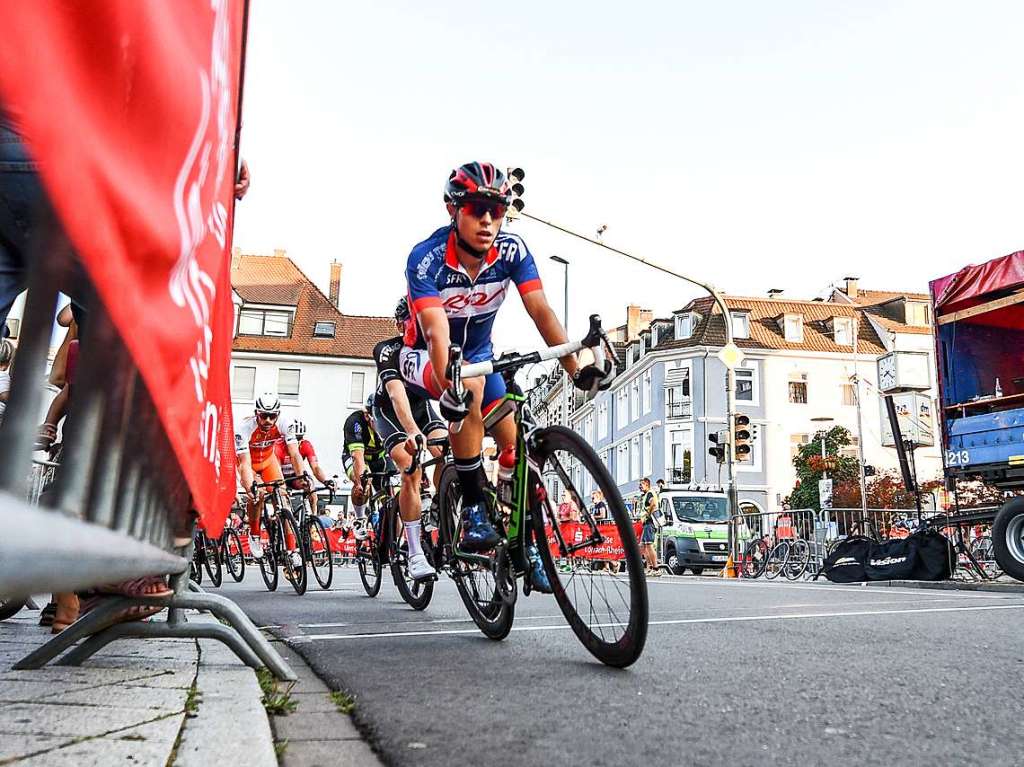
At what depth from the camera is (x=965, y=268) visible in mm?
13234

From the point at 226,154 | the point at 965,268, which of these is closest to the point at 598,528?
the point at 226,154

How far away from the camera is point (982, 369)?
13.0 m

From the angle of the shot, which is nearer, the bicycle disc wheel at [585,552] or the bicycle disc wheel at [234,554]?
the bicycle disc wheel at [585,552]

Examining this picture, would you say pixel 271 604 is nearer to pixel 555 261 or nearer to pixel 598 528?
pixel 598 528

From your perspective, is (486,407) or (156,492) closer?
(156,492)

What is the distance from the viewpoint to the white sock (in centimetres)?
629

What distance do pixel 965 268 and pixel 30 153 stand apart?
14.2 meters

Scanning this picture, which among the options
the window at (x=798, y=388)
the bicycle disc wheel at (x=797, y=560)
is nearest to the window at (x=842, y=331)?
the window at (x=798, y=388)

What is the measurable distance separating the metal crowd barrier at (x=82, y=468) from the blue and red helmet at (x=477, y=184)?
2478 millimetres

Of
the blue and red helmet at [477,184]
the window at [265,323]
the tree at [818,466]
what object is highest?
the window at [265,323]

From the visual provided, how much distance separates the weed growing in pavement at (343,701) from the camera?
2707mm

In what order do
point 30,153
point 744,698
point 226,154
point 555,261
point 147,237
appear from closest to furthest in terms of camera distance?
point 30,153 → point 147,237 → point 226,154 → point 744,698 → point 555,261

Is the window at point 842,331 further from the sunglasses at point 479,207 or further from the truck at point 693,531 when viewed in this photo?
the sunglasses at point 479,207

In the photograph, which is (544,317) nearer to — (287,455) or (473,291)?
(473,291)
